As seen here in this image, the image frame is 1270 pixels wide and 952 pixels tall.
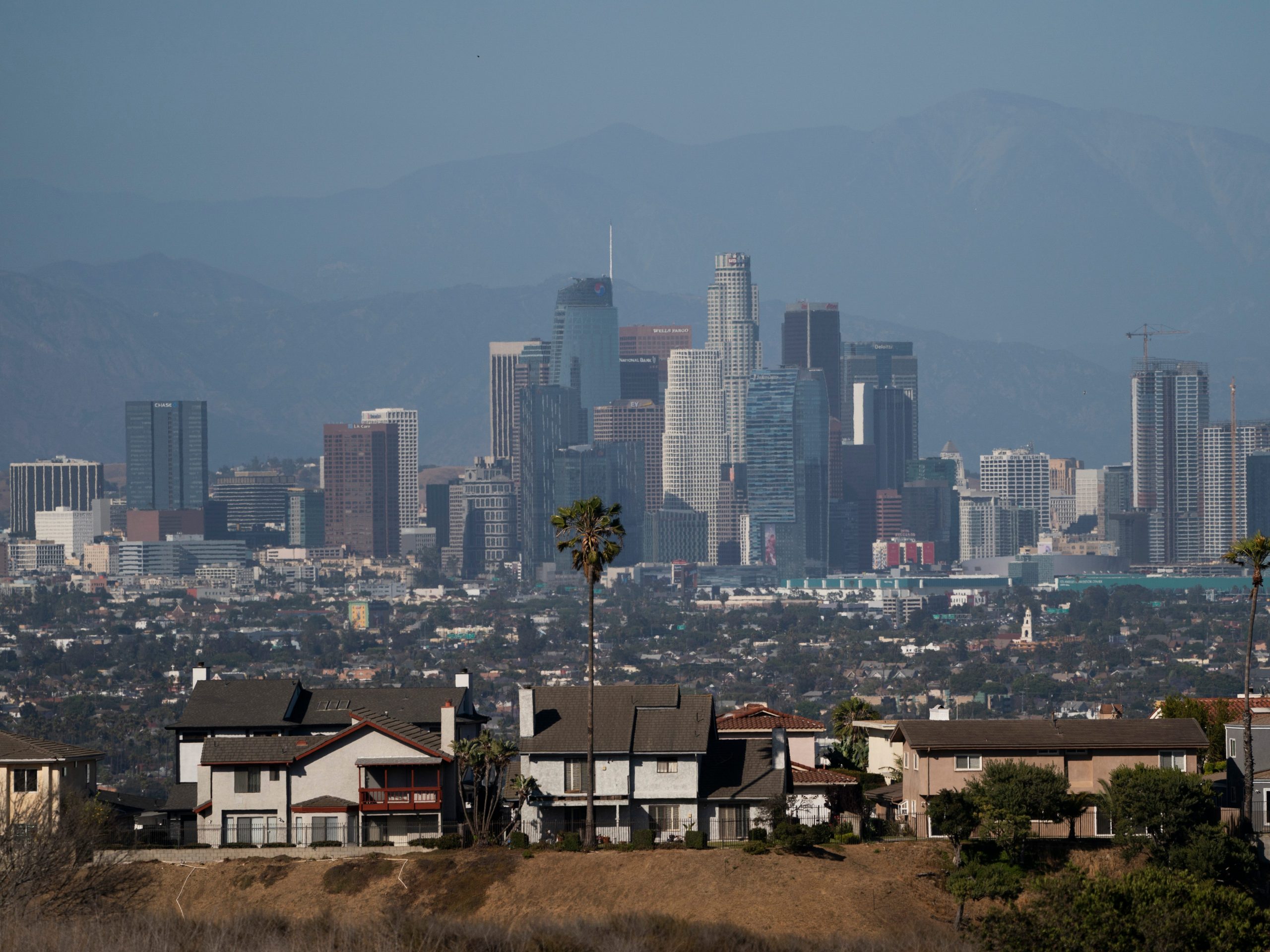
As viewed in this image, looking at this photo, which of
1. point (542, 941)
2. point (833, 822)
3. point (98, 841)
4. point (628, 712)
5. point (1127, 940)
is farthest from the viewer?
point (628, 712)

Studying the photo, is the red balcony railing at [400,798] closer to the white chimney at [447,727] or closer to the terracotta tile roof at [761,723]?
the white chimney at [447,727]

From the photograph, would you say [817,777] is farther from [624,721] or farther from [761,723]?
[761,723]

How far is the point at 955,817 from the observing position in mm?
78312

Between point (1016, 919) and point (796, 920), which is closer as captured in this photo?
point (1016, 919)

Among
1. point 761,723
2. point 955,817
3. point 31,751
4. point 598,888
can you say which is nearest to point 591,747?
point 598,888

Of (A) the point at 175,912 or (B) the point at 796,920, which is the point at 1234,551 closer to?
(B) the point at 796,920

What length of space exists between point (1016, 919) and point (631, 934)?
1232cm

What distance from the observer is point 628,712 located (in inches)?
3531

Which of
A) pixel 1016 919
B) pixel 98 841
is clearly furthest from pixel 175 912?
pixel 1016 919

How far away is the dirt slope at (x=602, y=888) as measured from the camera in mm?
71562

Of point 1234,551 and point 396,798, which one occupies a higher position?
point 1234,551

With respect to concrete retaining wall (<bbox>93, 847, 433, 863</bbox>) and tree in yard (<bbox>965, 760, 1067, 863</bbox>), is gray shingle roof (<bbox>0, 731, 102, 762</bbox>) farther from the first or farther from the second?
tree in yard (<bbox>965, 760, 1067, 863</bbox>)

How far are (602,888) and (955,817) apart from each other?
1311 cm

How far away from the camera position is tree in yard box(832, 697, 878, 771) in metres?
106
